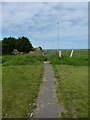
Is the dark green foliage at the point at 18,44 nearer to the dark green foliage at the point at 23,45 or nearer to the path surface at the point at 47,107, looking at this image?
the dark green foliage at the point at 23,45

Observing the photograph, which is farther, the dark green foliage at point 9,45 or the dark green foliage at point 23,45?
the dark green foliage at point 23,45

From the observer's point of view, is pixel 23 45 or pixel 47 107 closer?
pixel 47 107

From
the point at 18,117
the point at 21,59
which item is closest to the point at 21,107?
the point at 18,117

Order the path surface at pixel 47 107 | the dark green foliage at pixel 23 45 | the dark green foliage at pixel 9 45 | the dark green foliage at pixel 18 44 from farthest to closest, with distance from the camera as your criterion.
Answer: the dark green foliage at pixel 23 45
the dark green foliage at pixel 18 44
the dark green foliage at pixel 9 45
the path surface at pixel 47 107

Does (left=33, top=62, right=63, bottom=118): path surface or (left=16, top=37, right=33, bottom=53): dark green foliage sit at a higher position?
(left=16, top=37, right=33, bottom=53): dark green foliage

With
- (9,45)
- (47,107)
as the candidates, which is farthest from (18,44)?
(47,107)

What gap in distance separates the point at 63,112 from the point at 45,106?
1.54 ft

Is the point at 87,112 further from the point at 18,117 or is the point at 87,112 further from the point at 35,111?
the point at 18,117

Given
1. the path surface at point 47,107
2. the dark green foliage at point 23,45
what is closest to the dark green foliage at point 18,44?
the dark green foliage at point 23,45

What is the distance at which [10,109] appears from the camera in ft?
10.3

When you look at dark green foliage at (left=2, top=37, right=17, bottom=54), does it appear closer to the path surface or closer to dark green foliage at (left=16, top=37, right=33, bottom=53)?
dark green foliage at (left=16, top=37, right=33, bottom=53)

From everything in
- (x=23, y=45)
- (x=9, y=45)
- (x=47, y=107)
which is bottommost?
(x=47, y=107)

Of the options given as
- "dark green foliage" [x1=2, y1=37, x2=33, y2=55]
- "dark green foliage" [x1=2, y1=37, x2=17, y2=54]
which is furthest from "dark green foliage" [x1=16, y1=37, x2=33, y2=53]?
"dark green foliage" [x1=2, y1=37, x2=17, y2=54]

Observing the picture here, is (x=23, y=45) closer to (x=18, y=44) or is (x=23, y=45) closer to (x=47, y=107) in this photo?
(x=18, y=44)
